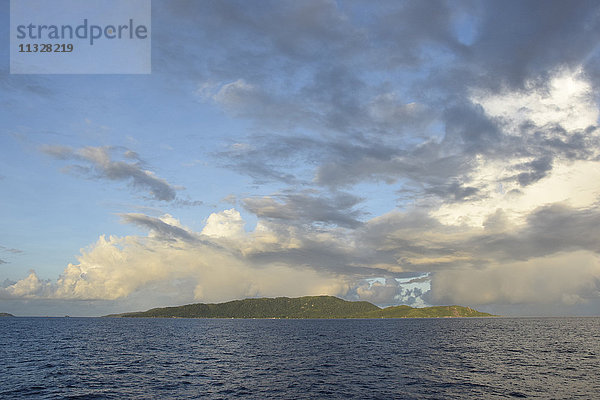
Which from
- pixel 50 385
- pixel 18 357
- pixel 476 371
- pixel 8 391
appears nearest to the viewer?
pixel 8 391

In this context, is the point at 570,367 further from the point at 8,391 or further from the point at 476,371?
the point at 8,391

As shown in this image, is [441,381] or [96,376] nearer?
[441,381]

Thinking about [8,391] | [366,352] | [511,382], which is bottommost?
[366,352]

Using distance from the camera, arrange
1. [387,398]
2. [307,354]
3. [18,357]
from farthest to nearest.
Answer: [307,354] → [18,357] → [387,398]

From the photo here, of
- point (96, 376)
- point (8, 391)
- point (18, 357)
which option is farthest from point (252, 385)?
point (18, 357)

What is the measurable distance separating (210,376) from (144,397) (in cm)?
1662

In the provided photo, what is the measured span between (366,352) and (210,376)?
49699 millimetres

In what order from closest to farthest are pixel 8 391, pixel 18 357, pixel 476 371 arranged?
pixel 8 391 → pixel 476 371 → pixel 18 357

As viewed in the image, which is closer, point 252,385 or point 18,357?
point 252,385

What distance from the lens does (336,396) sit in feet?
160

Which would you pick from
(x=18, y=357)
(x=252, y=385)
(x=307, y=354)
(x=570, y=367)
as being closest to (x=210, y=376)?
(x=252, y=385)

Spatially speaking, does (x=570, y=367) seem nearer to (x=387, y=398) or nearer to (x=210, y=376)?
(x=387, y=398)

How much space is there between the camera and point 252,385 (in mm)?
55906

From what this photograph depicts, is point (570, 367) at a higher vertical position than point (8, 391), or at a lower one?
lower
